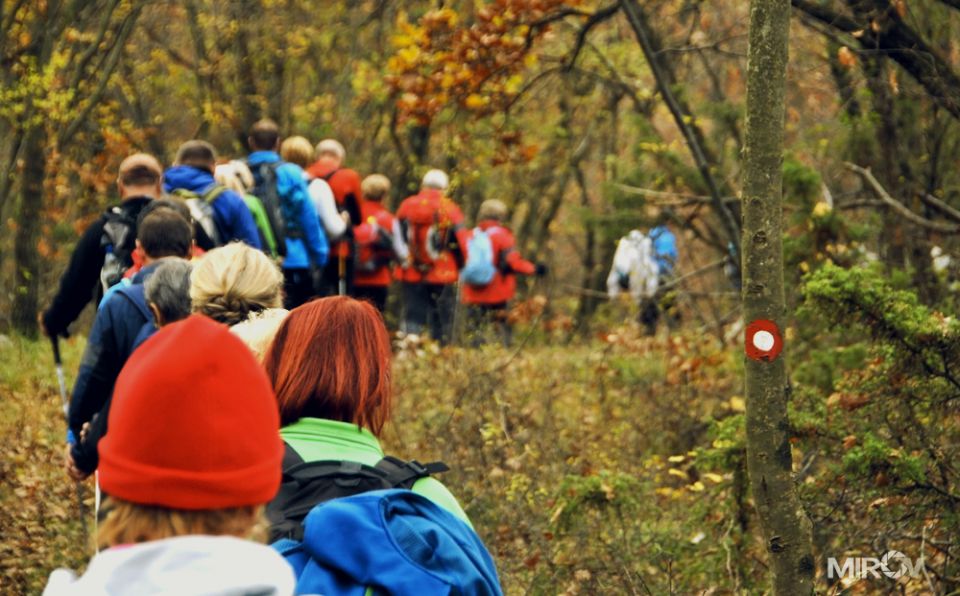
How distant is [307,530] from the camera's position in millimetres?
2814

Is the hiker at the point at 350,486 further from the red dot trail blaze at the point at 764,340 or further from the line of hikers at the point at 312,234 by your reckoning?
the line of hikers at the point at 312,234

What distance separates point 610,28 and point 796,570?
16.9 metres

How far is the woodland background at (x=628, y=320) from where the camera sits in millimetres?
6355

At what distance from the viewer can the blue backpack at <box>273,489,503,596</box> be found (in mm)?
2762

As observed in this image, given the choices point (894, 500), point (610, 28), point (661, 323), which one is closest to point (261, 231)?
point (894, 500)

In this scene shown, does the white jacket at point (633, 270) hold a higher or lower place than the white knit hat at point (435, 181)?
lower

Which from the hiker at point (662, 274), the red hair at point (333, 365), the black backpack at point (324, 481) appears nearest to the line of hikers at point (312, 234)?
the hiker at point (662, 274)

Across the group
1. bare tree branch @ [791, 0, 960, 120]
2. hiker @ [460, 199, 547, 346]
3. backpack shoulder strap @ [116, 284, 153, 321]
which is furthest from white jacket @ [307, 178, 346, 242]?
backpack shoulder strap @ [116, 284, 153, 321]

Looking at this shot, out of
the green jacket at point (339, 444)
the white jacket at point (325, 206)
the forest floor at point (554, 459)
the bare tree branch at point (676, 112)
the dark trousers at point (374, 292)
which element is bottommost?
the forest floor at point (554, 459)

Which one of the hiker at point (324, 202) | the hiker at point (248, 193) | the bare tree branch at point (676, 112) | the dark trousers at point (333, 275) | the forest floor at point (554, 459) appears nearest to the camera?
the forest floor at point (554, 459)

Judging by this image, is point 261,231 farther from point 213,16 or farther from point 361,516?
point 213,16

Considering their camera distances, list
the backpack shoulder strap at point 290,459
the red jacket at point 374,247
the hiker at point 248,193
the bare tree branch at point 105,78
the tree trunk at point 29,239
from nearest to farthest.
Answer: the backpack shoulder strap at point 290,459, the hiker at point 248,193, the red jacket at point 374,247, the tree trunk at point 29,239, the bare tree branch at point 105,78

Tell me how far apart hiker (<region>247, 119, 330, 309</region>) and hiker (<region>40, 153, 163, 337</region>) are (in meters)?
2.48

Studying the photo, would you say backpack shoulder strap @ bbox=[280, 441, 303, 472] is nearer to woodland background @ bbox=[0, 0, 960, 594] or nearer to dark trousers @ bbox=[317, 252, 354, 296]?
woodland background @ bbox=[0, 0, 960, 594]
